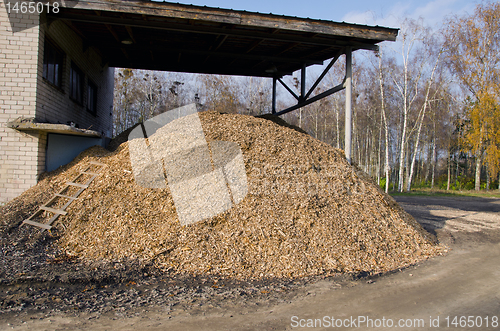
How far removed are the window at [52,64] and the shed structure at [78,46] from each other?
2cm

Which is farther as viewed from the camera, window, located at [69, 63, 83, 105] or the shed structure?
window, located at [69, 63, 83, 105]

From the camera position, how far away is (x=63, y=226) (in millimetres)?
5277

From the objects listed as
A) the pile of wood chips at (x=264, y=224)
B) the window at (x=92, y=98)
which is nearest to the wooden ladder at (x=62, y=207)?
the pile of wood chips at (x=264, y=224)

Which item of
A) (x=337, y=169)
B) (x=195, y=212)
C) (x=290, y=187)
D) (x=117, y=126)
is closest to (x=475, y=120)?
(x=337, y=169)

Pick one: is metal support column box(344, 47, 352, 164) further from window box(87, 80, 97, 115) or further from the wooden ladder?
window box(87, 80, 97, 115)

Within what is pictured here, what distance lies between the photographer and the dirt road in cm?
309

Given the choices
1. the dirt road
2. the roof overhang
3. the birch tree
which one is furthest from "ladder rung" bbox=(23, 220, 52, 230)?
the birch tree

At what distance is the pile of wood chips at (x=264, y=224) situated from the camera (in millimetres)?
4730

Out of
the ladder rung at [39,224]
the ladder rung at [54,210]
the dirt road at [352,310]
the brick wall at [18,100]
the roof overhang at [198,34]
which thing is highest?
the roof overhang at [198,34]

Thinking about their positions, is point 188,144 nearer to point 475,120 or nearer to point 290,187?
point 290,187

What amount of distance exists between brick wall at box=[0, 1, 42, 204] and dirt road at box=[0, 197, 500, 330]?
12.9ft

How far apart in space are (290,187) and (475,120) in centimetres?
2152

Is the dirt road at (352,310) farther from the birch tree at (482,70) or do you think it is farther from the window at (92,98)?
the birch tree at (482,70)

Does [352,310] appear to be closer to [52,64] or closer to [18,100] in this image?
[18,100]
